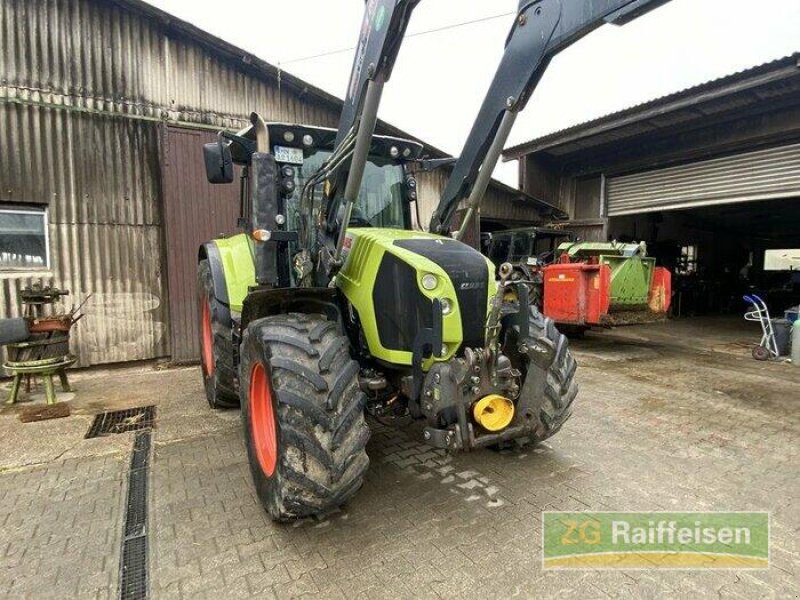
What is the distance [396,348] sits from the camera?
279 centimetres

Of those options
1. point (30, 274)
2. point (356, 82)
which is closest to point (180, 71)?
point (30, 274)

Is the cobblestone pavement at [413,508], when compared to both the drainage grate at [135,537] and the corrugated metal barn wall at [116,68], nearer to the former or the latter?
the drainage grate at [135,537]

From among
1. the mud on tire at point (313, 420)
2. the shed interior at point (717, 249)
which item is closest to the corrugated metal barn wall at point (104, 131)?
the mud on tire at point (313, 420)

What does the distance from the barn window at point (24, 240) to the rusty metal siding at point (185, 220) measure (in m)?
1.50

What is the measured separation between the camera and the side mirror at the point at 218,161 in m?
3.35

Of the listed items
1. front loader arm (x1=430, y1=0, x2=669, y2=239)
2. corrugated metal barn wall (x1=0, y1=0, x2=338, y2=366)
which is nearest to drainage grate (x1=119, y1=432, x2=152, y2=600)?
front loader arm (x1=430, y1=0, x2=669, y2=239)

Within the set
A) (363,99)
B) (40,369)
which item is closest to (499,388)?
(363,99)

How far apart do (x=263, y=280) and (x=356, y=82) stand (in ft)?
5.00

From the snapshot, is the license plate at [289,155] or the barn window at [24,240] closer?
the license plate at [289,155]

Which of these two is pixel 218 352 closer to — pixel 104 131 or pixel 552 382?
pixel 552 382

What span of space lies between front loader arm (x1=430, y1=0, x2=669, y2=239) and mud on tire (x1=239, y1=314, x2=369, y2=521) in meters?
1.41

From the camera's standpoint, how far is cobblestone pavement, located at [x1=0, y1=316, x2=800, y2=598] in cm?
222

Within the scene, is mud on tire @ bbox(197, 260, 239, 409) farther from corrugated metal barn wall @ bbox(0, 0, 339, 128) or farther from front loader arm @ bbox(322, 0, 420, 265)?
corrugated metal barn wall @ bbox(0, 0, 339, 128)

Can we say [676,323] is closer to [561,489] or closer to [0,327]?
[561,489]
